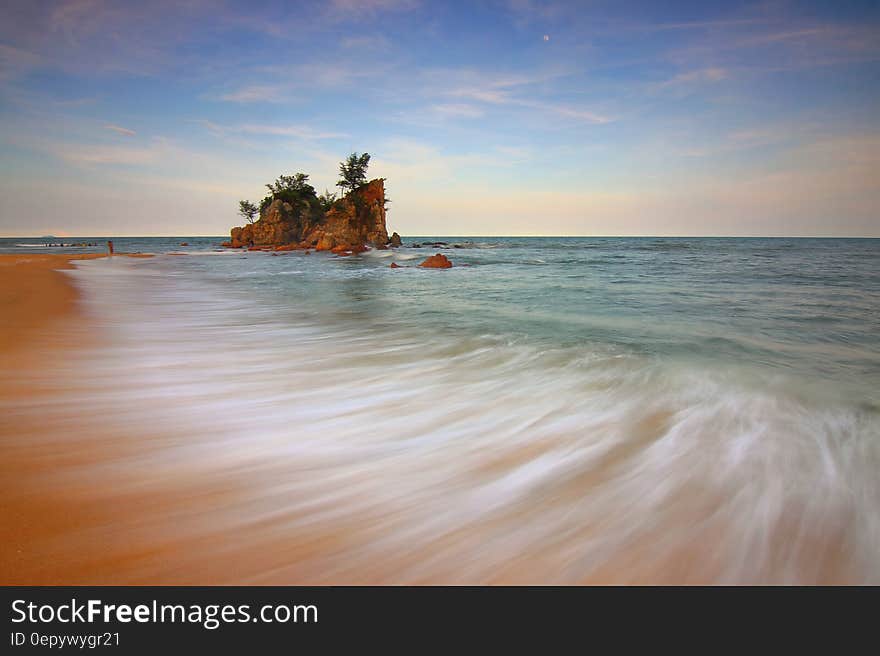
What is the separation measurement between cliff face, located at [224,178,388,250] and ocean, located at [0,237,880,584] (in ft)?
127

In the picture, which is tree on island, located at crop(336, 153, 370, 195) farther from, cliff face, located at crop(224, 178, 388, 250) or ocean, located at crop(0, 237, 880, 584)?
ocean, located at crop(0, 237, 880, 584)

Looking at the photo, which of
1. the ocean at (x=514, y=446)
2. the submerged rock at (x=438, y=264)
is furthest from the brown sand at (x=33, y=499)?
the submerged rock at (x=438, y=264)

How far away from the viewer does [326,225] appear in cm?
4516

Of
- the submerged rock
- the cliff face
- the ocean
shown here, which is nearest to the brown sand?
the ocean

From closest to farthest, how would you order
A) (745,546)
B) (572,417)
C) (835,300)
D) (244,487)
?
(745,546) → (244,487) → (572,417) → (835,300)

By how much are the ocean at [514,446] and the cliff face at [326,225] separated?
38695 mm

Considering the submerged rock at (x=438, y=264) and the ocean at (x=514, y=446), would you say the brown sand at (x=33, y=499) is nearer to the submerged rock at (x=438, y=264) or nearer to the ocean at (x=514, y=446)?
the ocean at (x=514, y=446)

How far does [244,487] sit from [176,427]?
0.98 meters

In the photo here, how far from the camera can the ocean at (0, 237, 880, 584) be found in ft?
5.32

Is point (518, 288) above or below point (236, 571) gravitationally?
above

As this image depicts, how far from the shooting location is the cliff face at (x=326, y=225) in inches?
1718

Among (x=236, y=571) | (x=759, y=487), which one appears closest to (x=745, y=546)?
(x=759, y=487)

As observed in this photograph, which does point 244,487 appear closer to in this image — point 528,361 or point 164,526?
point 164,526
